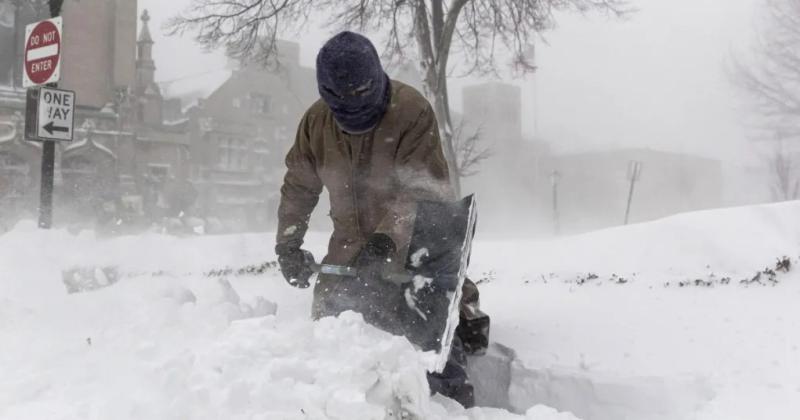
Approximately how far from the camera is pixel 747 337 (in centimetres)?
367

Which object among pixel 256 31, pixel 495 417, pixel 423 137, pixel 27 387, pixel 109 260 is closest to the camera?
pixel 27 387

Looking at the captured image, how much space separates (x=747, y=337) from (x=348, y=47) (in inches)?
111

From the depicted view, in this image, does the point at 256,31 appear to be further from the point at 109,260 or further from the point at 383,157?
the point at 383,157

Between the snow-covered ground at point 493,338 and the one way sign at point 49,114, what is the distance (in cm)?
109

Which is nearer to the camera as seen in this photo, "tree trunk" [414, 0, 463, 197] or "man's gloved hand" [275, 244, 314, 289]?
"man's gloved hand" [275, 244, 314, 289]

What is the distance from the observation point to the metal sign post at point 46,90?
6.60 metres

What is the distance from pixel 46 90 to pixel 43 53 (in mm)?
467

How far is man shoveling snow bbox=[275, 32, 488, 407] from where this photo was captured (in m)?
2.81

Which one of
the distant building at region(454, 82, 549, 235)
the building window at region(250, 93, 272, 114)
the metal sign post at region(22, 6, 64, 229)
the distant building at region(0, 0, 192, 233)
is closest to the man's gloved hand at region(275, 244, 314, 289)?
the metal sign post at region(22, 6, 64, 229)

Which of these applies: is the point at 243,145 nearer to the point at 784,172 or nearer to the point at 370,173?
the point at 784,172

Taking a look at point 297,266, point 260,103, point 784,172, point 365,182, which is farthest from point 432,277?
point 260,103

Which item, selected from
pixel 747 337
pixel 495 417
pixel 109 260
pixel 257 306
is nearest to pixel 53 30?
pixel 109 260

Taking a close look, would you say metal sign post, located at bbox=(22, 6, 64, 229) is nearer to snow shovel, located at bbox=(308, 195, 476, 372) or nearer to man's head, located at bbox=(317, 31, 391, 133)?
man's head, located at bbox=(317, 31, 391, 133)

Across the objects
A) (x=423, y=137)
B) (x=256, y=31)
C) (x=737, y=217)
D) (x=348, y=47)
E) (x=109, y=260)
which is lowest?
(x=109, y=260)
